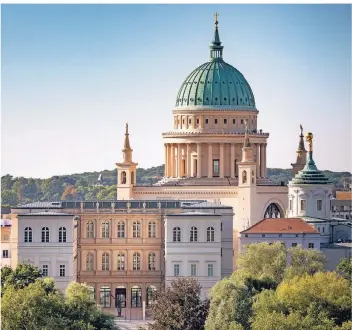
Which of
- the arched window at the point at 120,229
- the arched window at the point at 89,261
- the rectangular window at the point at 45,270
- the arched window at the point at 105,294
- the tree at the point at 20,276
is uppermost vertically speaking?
the arched window at the point at 120,229

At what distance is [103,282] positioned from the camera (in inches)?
6821

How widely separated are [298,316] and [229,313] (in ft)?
21.7

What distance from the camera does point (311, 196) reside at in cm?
19100

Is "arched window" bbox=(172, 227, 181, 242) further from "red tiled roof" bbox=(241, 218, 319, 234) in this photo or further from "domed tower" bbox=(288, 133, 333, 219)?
"domed tower" bbox=(288, 133, 333, 219)

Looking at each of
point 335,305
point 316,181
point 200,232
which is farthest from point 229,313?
point 316,181

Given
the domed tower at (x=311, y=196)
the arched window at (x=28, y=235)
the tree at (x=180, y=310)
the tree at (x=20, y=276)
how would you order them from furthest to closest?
the domed tower at (x=311, y=196), the arched window at (x=28, y=235), the tree at (x=20, y=276), the tree at (x=180, y=310)

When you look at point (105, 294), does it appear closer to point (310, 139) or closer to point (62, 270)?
point (62, 270)

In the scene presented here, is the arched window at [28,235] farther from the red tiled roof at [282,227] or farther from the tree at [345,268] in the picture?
the tree at [345,268]

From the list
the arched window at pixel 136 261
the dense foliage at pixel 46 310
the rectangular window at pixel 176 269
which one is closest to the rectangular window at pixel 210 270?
the rectangular window at pixel 176 269

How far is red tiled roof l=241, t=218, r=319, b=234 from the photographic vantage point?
180000 mm

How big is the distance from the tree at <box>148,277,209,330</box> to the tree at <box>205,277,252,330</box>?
1006 millimetres

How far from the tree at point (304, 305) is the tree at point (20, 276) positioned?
607 inches

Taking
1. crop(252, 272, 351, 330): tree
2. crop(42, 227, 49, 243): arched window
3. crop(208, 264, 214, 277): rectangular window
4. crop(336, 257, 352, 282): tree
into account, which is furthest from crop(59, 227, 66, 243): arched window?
crop(252, 272, 351, 330): tree

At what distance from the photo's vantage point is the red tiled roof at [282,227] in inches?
7087
